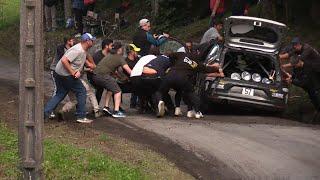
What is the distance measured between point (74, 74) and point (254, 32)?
5.14 m

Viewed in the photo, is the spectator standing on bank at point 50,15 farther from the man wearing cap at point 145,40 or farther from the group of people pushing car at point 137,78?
the group of people pushing car at point 137,78

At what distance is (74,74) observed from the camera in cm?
1142

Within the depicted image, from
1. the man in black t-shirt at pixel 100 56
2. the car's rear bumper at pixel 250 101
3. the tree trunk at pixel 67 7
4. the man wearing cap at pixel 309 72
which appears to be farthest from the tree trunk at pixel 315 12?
the tree trunk at pixel 67 7

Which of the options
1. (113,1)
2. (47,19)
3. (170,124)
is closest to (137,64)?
(170,124)

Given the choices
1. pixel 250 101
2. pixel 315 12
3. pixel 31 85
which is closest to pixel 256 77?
pixel 250 101

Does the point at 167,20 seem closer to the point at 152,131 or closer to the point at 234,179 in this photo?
the point at 152,131

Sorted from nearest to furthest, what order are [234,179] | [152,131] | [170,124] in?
[234,179]
[152,131]
[170,124]

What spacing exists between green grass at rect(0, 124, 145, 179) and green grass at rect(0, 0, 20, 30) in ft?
96.8

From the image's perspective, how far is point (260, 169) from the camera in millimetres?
9031

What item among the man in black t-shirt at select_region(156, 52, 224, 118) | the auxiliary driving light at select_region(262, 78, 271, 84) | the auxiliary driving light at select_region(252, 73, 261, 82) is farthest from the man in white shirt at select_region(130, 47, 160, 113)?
the auxiliary driving light at select_region(262, 78, 271, 84)

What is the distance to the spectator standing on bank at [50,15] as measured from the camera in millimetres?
28609

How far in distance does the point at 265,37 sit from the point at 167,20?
12.1 meters

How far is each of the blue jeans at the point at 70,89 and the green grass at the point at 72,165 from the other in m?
2.70

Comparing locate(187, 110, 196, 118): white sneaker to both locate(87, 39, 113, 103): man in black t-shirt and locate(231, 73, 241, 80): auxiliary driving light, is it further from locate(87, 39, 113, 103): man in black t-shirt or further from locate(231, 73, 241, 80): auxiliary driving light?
locate(87, 39, 113, 103): man in black t-shirt
